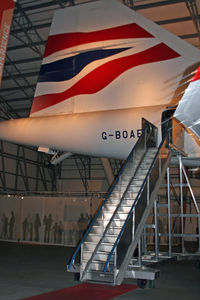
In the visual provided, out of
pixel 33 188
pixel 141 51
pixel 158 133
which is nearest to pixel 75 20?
pixel 141 51

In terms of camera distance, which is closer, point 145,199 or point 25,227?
point 145,199

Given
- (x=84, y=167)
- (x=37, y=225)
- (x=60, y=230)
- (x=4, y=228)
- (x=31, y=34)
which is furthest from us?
(x=84, y=167)

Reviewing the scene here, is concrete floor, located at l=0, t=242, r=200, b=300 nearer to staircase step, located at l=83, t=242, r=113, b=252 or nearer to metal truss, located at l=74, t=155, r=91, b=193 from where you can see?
staircase step, located at l=83, t=242, r=113, b=252

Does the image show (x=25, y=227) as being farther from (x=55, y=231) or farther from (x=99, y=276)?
(x=99, y=276)

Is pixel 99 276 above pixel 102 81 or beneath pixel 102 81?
beneath

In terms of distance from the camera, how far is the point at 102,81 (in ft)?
36.4

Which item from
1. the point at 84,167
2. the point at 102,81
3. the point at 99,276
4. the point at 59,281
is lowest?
the point at 59,281

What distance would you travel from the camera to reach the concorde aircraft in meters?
10.1

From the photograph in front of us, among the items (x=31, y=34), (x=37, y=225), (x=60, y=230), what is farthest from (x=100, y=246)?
(x=31, y=34)

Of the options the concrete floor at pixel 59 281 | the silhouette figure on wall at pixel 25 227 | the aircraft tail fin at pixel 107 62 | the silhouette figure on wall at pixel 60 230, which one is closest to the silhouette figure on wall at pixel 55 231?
the silhouette figure on wall at pixel 60 230

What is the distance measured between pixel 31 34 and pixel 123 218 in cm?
1887

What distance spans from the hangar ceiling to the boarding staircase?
1201cm

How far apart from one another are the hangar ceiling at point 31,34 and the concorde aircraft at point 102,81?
338 inches

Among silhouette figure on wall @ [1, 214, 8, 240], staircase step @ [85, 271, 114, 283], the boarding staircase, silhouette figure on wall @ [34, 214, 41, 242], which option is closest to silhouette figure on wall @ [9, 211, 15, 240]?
silhouette figure on wall @ [1, 214, 8, 240]
